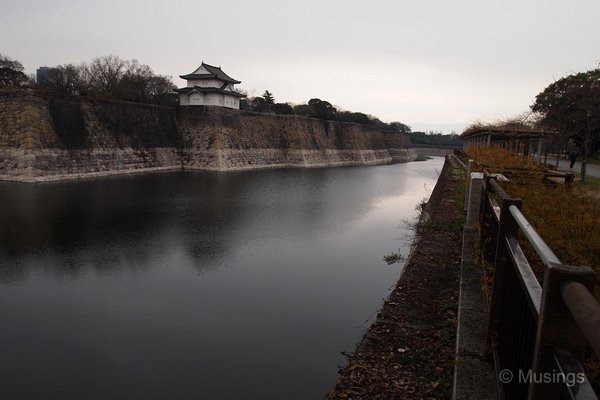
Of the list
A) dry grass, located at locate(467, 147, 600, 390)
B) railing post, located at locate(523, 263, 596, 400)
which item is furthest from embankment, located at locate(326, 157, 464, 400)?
railing post, located at locate(523, 263, 596, 400)

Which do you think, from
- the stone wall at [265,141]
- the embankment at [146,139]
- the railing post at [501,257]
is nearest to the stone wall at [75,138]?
the embankment at [146,139]

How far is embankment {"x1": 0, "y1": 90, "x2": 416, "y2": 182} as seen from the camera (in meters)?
21.2

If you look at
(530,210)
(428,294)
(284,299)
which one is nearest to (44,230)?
(284,299)

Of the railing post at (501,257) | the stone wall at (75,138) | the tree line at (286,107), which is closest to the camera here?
the railing post at (501,257)

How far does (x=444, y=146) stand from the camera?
86188 mm

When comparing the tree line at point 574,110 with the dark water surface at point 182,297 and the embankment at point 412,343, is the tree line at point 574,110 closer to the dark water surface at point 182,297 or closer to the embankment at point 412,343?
the dark water surface at point 182,297

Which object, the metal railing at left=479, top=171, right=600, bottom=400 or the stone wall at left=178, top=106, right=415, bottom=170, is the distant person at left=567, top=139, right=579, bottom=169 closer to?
the metal railing at left=479, top=171, right=600, bottom=400

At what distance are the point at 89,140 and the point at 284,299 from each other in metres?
21.7

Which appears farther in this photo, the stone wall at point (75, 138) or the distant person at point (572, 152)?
the stone wall at point (75, 138)

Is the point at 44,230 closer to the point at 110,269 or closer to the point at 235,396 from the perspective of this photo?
the point at 110,269

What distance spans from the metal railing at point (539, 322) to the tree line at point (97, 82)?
85.8 ft

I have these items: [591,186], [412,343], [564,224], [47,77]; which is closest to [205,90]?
[47,77]

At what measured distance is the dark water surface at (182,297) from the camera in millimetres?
4738

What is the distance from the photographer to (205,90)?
35.1 meters
